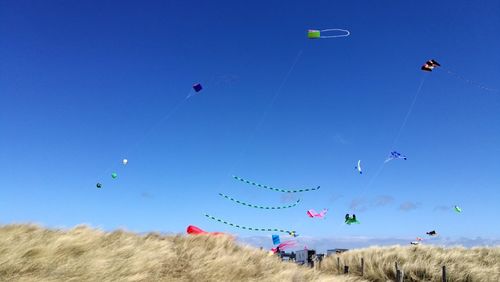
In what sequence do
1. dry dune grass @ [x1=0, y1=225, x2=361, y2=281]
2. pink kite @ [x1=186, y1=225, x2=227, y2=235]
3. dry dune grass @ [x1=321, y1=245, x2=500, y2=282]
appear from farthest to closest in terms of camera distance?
dry dune grass @ [x1=321, y1=245, x2=500, y2=282], pink kite @ [x1=186, y1=225, x2=227, y2=235], dry dune grass @ [x1=0, y1=225, x2=361, y2=281]

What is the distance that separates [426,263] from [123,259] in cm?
2195

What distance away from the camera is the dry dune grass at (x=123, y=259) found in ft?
37.5

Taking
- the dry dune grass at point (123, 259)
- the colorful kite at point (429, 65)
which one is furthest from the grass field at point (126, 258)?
the colorful kite at point (429, 65)

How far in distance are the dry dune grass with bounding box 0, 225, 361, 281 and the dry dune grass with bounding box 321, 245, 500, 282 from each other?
11008mm

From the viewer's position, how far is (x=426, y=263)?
29.3 m

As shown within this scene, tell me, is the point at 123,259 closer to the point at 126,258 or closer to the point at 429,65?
the point at 126,258

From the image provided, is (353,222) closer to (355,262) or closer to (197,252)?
(355,262)

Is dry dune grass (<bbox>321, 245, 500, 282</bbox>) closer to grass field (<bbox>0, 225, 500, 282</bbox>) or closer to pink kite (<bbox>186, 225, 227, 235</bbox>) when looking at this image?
grass field (<bbox>0, 225, 500, 282</bbox>)

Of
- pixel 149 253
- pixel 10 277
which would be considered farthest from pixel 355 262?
pixel 10 277

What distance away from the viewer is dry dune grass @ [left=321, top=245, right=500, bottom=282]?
2745 cm

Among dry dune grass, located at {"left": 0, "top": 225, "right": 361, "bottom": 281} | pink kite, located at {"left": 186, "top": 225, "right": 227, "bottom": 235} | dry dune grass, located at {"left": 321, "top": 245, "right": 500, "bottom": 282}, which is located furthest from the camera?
dry dune grass, located at {"left": 321, "top": 245, "right": 500, "bottom": 282}

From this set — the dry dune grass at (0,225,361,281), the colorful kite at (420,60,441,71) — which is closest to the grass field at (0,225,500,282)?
the dry dune grass at (0,225,361,281)

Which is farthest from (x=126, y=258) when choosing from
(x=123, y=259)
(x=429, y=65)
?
(x=429, y=65)

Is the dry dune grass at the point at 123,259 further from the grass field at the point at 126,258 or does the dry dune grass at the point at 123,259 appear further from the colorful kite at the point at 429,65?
the colorful kite at the point at 429,65
